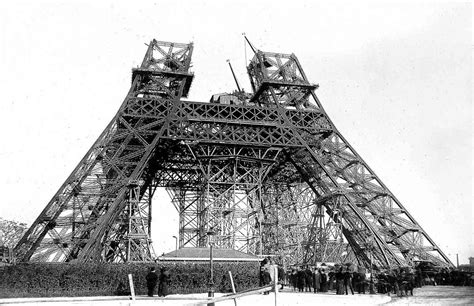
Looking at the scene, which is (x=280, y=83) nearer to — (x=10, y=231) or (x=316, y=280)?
(x=316, y=280)

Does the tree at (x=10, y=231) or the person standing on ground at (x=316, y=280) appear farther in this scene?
the tree at (x=10, y=231)

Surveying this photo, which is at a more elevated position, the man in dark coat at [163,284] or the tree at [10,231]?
the tree at [10,231]

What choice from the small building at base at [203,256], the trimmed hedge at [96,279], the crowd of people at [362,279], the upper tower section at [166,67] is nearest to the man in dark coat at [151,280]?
the trimmed hedge at [96,279]

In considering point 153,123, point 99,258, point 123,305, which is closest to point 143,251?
point 99,258

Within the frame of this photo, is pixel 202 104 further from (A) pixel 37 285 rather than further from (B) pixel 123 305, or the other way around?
(B) pixel 123 305

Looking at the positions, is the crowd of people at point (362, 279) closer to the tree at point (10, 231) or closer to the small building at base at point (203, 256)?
the small building at base at point (203, 256)

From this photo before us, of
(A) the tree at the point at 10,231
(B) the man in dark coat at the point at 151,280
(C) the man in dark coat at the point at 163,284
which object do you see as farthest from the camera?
(A) the tree at the point at 10,231

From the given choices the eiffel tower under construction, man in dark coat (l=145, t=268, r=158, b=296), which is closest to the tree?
the eiffel tower under construction
